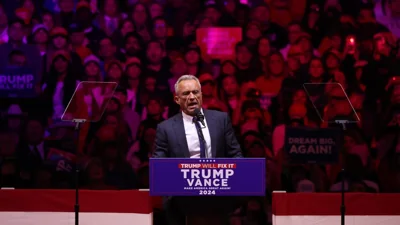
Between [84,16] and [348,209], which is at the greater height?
[84,16]

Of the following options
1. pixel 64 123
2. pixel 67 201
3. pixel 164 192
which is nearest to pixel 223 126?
pixel 164 192

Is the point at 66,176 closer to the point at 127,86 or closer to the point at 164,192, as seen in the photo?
the point at 127,86

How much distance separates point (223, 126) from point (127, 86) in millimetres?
2266

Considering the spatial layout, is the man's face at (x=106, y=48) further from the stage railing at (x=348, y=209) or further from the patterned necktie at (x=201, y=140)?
the patterned necktie at (x=201, y=140)

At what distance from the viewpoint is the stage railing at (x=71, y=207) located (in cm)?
424

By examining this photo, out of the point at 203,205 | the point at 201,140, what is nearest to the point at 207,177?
the point at 203,205

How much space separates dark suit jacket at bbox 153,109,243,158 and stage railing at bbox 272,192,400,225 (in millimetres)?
1105

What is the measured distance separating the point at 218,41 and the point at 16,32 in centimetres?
191

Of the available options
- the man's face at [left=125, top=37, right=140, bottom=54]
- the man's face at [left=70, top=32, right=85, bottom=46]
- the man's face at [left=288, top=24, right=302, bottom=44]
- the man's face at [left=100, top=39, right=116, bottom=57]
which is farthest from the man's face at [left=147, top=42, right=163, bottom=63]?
the man's face at [left=288, top=24, right=302, bottom=44]

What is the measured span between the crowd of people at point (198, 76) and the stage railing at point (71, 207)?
930 millimetres

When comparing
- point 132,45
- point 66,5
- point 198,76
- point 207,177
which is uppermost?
point 66,5

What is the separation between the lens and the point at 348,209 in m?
4.25

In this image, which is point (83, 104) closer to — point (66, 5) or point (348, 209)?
point (66, 5)

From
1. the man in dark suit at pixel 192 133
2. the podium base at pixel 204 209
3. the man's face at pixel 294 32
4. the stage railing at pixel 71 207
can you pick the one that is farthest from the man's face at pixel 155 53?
the podium base at pixel 204 209
